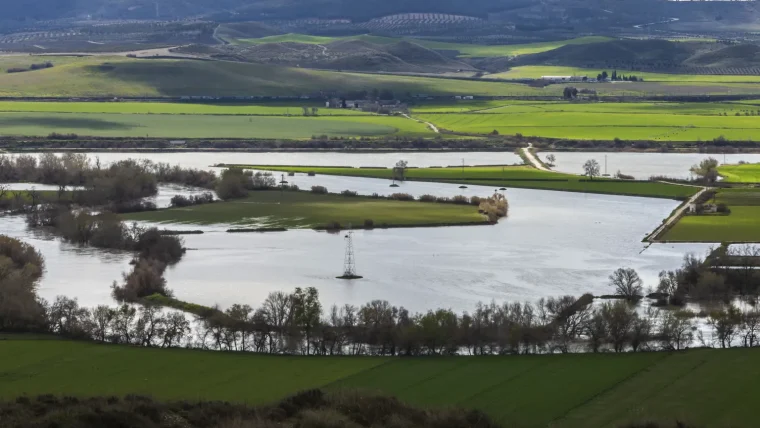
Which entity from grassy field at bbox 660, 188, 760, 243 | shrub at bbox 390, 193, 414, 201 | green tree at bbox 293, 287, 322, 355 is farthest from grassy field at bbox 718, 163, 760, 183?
green tree at bbox 293, 287, 322, 355

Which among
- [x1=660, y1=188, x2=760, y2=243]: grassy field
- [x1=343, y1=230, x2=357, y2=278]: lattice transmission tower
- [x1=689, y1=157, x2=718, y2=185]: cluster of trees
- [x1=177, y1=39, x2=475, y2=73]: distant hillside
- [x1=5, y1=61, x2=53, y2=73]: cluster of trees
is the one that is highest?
[x1=177, y1=39, x2=475, y2=73]: distant hillside

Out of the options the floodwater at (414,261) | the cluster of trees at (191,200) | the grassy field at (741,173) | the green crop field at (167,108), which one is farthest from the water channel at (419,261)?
the green crop field at (167,108)

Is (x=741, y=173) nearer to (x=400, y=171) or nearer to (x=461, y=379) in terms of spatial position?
(x=400, y=171)

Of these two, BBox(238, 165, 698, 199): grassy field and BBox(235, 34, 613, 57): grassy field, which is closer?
BBox(238, 165, 698, 199): grassy field

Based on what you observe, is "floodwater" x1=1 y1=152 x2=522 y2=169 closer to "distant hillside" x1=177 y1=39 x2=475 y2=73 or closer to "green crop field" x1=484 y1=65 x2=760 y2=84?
"green crop field" x1=484 y1=65 x2=760 y2=84

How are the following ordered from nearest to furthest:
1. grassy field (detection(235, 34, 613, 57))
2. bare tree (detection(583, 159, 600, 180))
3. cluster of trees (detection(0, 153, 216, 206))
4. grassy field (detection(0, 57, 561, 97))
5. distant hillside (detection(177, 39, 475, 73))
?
1. cluster of trees (detection(0, 153, 216, 206))
2. bare tree (detection(583, 159, 600, 180))
3. grassy field (detection(0, 57, 561, 97))
4. distant hillside (detection(177, 39, 475, 73))
5. grassy field (detection(235, 34, 613, 57))

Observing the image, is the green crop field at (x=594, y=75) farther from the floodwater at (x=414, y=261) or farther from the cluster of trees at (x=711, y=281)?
the cluster of trees at (x=711, y=281)
